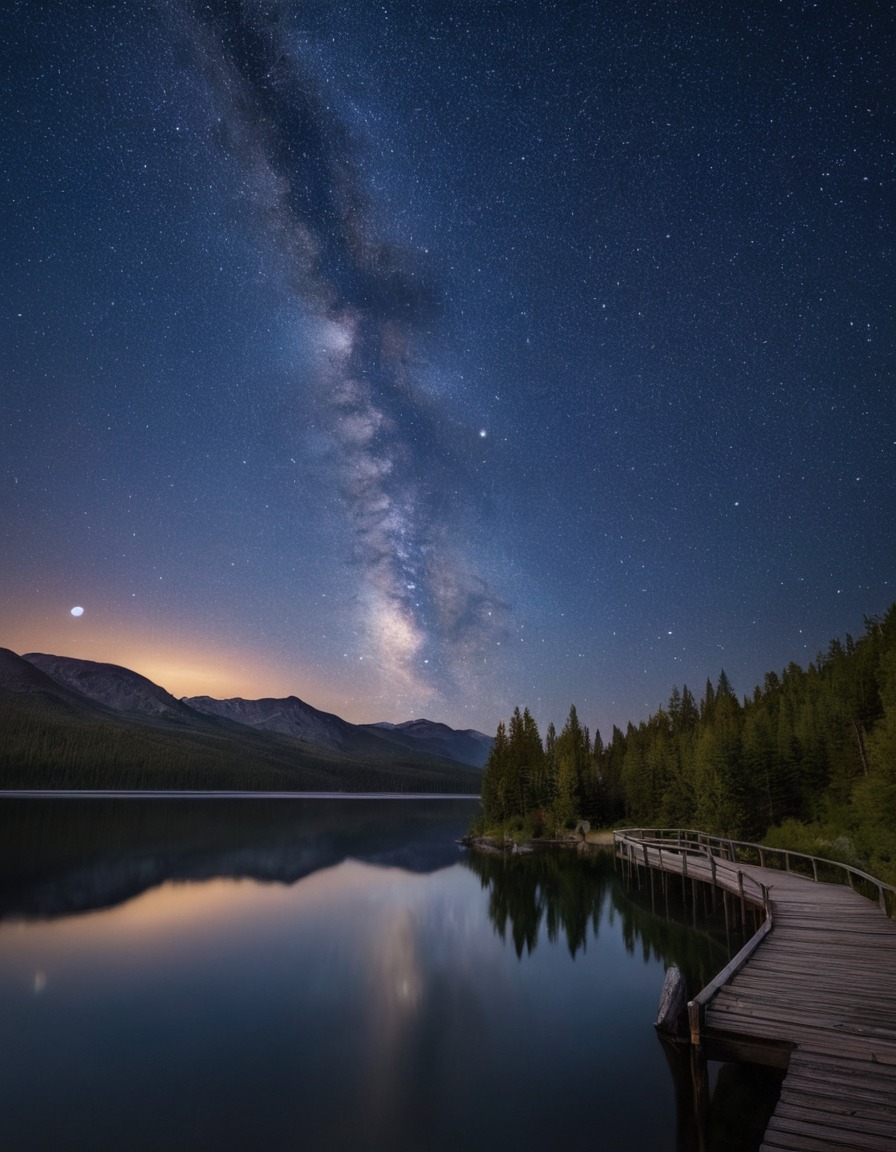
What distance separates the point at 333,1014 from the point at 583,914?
60.2 feet

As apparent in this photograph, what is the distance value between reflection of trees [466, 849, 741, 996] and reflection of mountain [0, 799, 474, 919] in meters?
13.0

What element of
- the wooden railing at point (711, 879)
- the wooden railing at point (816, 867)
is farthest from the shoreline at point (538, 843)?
the wooden railing at point (816, 867)

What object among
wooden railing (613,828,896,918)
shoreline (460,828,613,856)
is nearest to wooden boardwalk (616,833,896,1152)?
wooden railing (613,828,896,918)

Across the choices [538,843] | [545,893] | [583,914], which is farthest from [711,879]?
[538,843]

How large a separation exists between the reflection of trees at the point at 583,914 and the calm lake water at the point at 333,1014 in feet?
0.70

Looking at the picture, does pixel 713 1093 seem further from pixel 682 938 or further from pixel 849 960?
pixel 682 938

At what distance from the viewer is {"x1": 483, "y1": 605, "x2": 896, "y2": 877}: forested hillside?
36000 millimetres

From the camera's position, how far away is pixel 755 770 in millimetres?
56812

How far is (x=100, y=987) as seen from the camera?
2180 cm

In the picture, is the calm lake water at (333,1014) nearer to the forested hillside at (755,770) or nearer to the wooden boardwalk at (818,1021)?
the wooden boardwalk at (818,1021)

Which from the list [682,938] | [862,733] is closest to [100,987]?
[682,938]

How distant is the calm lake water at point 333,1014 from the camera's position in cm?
1245

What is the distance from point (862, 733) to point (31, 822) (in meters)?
97.3

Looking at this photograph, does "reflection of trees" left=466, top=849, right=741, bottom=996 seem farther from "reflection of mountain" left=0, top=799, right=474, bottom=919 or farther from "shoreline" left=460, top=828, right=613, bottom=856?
"reflection of mountain" left=0, top=799, right=474, bottom=919
